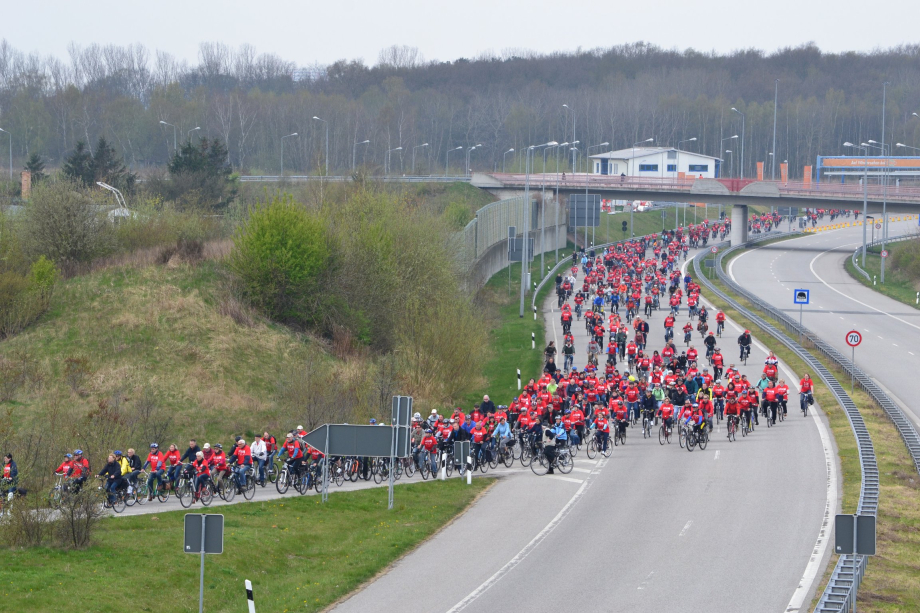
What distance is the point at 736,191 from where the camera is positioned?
89812 millimetres

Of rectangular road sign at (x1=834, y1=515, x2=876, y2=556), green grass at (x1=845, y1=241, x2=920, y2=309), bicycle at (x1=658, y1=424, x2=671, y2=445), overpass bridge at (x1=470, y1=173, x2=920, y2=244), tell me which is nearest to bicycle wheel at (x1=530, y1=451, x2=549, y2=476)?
bicycle at (x1=658, y1=424, x2=671, y2=445)

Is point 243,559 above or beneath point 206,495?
above

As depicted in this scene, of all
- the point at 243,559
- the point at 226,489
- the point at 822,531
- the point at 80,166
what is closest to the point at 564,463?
the point at 822,531

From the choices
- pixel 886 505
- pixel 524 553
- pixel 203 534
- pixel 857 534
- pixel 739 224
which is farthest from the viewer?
pixel 739 224

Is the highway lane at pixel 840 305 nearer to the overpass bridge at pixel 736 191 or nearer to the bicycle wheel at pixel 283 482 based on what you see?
the overpass bridge at pixel 736 191

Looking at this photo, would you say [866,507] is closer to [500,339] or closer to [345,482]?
[345,482]

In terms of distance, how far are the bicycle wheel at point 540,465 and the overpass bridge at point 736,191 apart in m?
49.3

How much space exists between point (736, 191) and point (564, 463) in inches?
2582

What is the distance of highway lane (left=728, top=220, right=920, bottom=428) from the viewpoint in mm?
40906

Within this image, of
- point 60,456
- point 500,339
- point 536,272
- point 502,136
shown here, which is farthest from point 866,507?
point 502,136

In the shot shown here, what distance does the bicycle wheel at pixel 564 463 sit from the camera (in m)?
28.1

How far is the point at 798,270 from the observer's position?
245 feet

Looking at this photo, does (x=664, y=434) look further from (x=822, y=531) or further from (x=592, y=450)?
(x=822, y=531)

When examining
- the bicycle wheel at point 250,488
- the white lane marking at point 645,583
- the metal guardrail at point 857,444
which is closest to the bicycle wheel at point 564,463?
the metal guardrail at point 857,444
